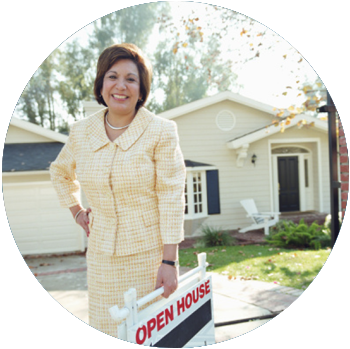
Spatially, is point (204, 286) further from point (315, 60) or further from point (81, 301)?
point (315, 60)

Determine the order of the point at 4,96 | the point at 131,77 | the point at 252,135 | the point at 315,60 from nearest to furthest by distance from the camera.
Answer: the point at 131,77 < the point at 252,135 < the point at 4,96 < the point at 315,60

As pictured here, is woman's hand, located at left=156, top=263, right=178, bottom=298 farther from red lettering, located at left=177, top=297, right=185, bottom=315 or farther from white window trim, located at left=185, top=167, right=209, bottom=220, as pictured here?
white window trim, located at left=185, top=167, right=209, bottom=220

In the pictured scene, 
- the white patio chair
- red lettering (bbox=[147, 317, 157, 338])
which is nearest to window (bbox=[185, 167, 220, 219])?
the white patio chair

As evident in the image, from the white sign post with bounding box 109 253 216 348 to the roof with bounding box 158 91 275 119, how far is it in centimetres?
63

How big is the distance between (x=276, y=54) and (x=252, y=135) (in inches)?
14.8

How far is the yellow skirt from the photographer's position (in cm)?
189

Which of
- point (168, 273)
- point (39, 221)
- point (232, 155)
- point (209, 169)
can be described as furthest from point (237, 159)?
point (39, 221)

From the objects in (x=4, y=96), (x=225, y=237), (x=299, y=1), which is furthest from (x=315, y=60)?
(x=225, y=237)

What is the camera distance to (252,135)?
1.94 m

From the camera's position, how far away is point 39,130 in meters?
1.92

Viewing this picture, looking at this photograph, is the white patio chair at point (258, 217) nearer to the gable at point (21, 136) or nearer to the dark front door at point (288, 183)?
the dark front door at point (288, 183)

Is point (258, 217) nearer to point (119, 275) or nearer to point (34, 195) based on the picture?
point (119, 275)

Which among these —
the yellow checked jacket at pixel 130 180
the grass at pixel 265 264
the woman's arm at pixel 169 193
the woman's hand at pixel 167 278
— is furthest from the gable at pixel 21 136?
the grass at pixel 265 264

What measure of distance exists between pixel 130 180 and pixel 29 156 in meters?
0.48
